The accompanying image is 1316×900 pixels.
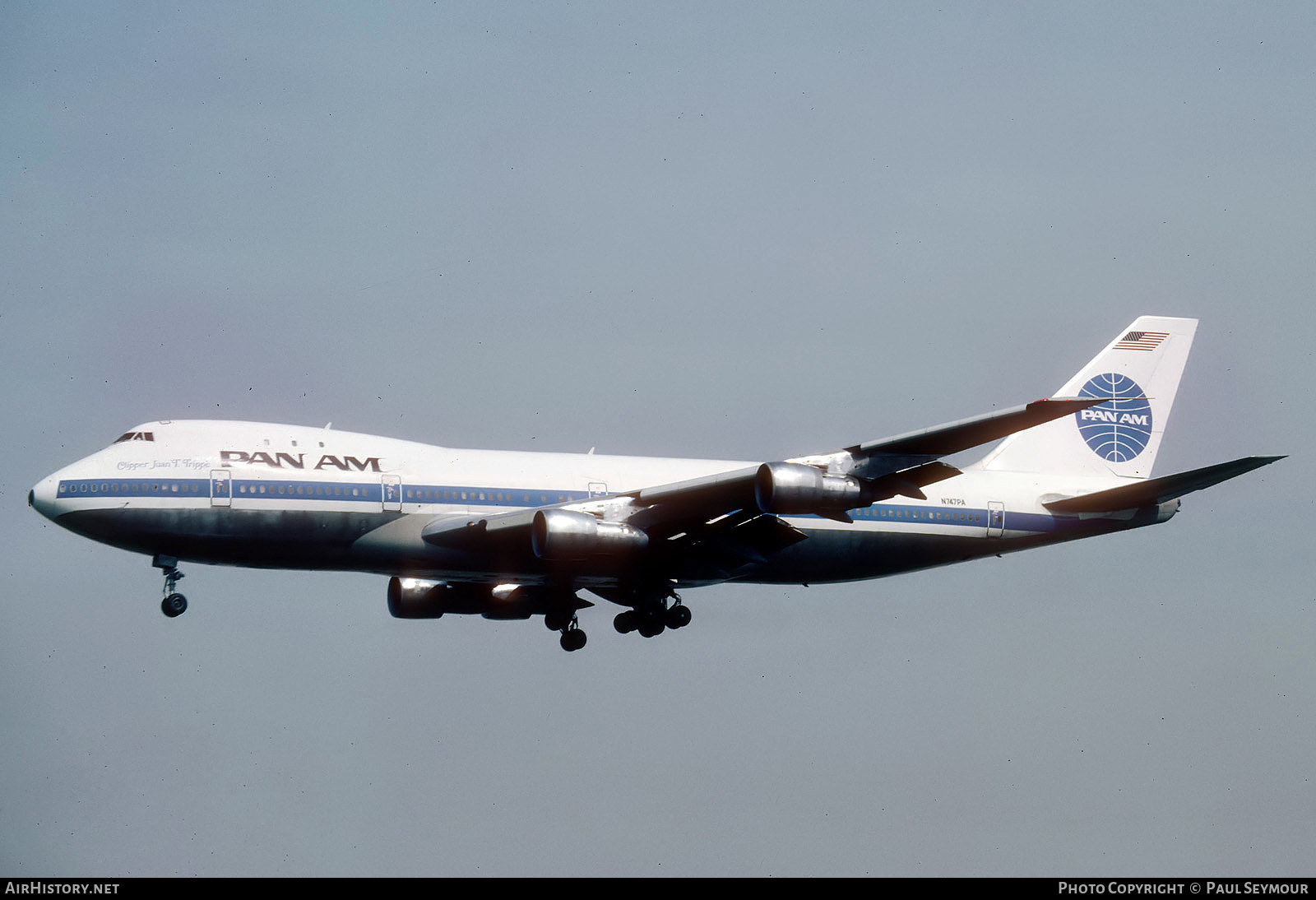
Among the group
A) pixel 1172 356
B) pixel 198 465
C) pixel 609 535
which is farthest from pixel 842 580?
pixel 198 465

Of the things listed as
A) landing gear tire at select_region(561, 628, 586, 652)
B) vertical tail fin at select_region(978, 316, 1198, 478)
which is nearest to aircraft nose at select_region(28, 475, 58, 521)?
landing gear tire at select_region(561, 628, 586, 652)

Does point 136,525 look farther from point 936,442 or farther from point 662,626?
point 936,442

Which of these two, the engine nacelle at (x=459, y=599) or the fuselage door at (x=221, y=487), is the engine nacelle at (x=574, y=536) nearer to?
the engine nacelle at (x=459, y=599)

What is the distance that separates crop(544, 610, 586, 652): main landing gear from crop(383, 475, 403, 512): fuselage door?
390 inches

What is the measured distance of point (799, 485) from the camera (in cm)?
4894

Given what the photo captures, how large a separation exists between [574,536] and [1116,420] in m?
24.0

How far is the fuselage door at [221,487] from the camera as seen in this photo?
2032 inches

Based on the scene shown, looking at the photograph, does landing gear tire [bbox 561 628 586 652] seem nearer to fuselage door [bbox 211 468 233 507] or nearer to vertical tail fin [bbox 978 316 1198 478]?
fuselage door [bbox 211 468 233 507]

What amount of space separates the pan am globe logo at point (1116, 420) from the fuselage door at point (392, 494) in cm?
2585

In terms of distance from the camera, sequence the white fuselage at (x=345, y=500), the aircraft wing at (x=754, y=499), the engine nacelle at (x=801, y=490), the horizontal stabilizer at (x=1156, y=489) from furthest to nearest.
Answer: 1. the white fuselage at (x=345, y=500)
2. the horizontal stabilizer at (x=1156, y=489)
3. the engine nacelle at (x=801, y=490)
4. the aircraft wing at (x=754, y=499)

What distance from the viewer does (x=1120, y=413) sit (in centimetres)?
6391

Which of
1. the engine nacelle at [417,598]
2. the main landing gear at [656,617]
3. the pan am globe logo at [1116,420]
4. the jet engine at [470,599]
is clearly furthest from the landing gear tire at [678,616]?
the pan am globe logo at [1116,420]

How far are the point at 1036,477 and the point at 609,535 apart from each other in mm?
18141
